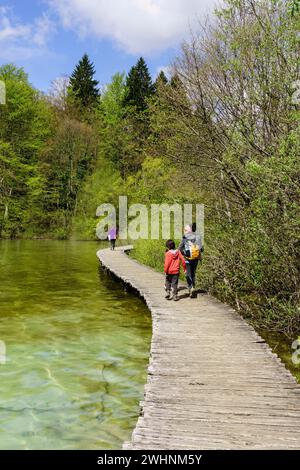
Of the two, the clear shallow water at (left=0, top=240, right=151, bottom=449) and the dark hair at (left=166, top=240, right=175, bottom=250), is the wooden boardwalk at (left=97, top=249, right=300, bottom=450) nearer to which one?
the clear shallow water at (left=0, top=240, right=151, bottom=449)

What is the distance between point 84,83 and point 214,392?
63.2 meters

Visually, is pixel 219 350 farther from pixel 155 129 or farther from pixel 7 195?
pixel 7 195

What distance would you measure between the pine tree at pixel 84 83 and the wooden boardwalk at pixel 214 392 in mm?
56925

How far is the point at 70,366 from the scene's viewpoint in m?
9.05

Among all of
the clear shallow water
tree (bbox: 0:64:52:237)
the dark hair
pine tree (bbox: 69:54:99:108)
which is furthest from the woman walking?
pine tree (bbox: 69:54:99:108)

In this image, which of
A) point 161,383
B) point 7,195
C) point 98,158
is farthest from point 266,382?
point 98,158

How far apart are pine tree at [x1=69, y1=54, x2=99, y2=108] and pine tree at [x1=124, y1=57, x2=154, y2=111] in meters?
5.93

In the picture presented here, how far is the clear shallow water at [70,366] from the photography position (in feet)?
20.9

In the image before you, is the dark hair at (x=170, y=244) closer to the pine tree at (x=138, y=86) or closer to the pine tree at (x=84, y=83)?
the pine tree at (x=138, y=86)

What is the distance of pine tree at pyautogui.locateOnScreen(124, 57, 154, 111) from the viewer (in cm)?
5862

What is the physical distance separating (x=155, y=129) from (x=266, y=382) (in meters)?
11.3

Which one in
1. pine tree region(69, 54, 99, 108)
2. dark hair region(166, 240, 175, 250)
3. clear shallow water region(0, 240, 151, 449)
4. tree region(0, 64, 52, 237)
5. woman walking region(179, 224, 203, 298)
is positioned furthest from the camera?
pine tree region(69, 54, 99, 108)

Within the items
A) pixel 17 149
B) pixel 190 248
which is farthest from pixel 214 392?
pixel 17 149

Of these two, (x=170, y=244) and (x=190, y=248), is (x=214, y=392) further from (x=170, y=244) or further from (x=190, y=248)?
(x=170, y=244)
